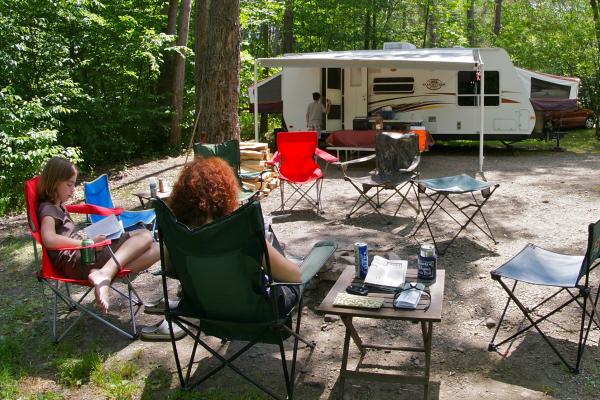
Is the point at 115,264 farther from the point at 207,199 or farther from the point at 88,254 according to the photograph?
the point at 207,199

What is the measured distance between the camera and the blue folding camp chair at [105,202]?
441 cm

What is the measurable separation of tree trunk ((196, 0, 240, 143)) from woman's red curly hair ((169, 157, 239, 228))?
170 inches

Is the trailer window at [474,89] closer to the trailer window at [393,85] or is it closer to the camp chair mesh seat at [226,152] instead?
the trailer window at [393,85]

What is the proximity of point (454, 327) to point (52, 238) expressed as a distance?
2.32 meters

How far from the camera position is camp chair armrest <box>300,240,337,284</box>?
111 inches

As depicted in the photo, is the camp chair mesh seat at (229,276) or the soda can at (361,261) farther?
the soda can at (361,261)

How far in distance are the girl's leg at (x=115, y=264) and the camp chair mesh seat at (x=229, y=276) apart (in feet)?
2.05

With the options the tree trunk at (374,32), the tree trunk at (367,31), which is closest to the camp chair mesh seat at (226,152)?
the tree trunk at (367,31)

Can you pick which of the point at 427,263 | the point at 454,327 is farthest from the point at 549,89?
the point at 427,263

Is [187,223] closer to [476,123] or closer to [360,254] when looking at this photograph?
[360,254]

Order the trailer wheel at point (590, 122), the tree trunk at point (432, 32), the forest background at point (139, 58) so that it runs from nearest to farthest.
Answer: the forest background at point (139, 58)
the trailer wheel at point (590, 122)
the tree trunk at point (432, 32)

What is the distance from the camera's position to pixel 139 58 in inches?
442

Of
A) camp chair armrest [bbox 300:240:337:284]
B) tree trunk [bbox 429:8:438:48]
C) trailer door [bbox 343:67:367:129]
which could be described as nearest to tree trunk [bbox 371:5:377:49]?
tree trunk [bbox 429:8:438:48]

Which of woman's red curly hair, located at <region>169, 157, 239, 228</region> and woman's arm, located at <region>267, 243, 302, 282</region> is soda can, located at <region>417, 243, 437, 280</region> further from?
woman's red curly hair, located at <region>169, 157, 239, 228</region>
